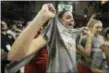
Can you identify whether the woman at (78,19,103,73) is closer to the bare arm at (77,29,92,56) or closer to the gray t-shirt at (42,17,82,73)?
the bare arm at (77,29,92,56)

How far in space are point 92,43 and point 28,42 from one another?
0.35 m

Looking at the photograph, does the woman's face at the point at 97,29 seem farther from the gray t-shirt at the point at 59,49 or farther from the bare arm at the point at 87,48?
the gray t-shirt at the point at 59,49

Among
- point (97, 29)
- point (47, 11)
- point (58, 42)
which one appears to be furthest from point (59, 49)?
point (97, 29)

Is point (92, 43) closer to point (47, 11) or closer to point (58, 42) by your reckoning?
point (58, 42)

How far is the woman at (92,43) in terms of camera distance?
823 millimetres

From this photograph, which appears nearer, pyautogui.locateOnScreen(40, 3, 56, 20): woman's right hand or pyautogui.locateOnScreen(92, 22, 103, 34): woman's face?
pyautogui.locateOnScreen(40, 3, 56, 20): woman's right hand

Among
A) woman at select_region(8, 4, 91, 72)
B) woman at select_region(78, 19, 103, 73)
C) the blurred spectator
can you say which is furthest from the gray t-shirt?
the blurred spectator

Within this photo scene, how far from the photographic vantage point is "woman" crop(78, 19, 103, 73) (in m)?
0.82

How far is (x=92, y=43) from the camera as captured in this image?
0.84 meters

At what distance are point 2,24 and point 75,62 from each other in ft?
1.25

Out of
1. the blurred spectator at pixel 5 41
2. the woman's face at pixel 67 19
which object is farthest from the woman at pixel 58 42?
the blurred spectator at pixel 5 41

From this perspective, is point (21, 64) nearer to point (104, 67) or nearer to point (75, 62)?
point (75, 62)

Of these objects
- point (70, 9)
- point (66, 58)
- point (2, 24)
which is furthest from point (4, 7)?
point (66, 58)

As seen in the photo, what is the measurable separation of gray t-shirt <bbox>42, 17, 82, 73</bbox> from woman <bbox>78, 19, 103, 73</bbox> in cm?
11
